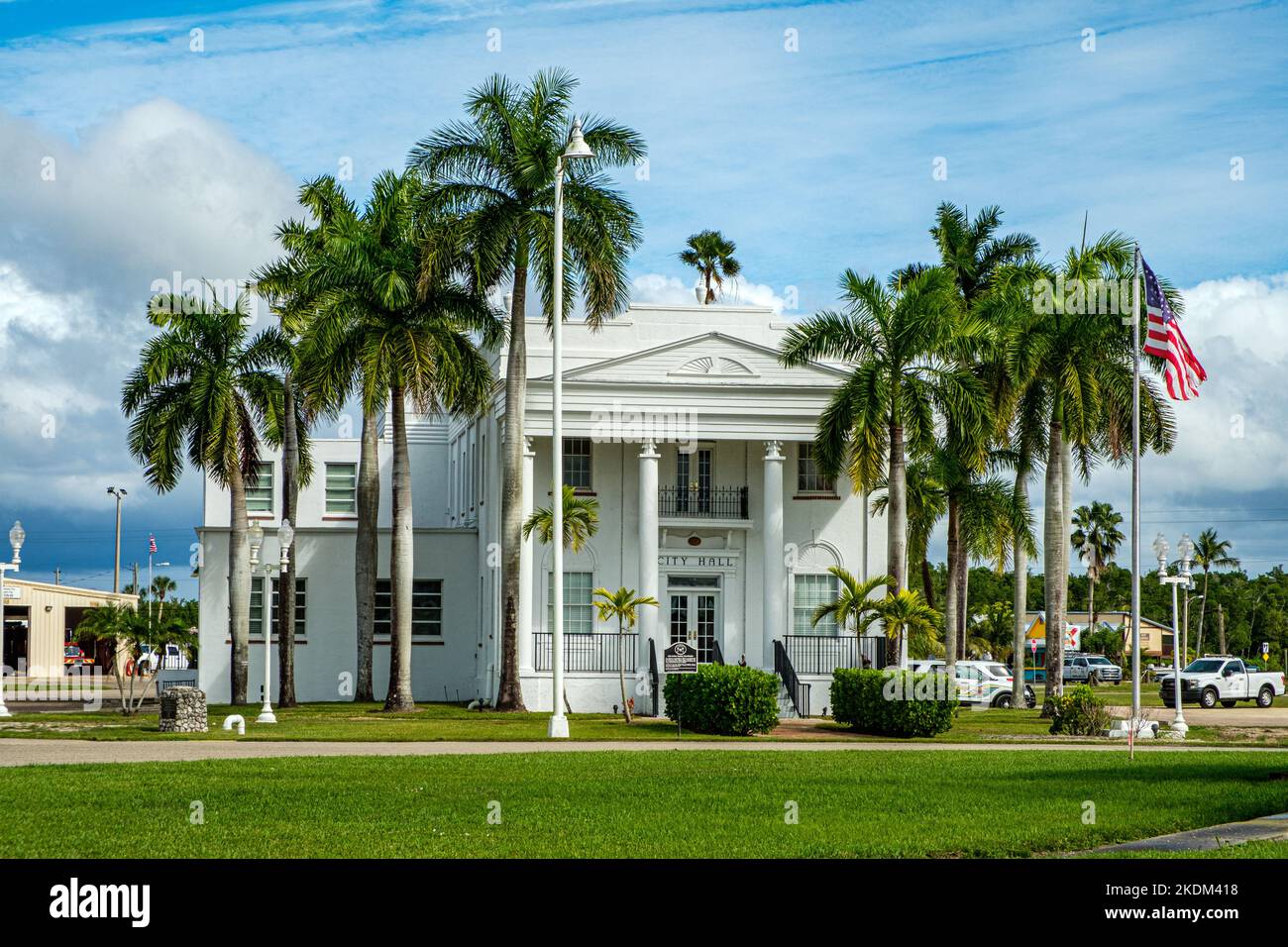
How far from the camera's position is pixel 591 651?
37.5 meters

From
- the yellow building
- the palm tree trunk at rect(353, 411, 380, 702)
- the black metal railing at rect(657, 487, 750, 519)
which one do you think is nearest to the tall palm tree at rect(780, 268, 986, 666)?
the black metal railing at rect(657, 487, 750, 519)

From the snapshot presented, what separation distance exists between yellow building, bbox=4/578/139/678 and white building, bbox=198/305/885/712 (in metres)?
39.1

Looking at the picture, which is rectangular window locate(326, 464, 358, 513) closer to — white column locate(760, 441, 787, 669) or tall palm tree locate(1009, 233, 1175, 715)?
white column locate(760, 441, 787, 669)

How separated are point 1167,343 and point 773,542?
1185 cm

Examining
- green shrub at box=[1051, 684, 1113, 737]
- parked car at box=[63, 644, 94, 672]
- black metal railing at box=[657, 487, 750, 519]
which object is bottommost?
parked car at box=[63, 644, 94, 672]

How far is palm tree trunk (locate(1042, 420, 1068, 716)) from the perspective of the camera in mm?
37000

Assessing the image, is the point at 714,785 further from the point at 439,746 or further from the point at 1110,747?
the point at 1110,747

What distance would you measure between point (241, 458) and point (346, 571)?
553cm

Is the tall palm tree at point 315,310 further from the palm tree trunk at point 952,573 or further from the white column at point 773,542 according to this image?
the palm tree trunk at point 952,573

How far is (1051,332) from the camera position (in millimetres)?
35406

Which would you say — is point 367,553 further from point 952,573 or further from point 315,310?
point 952,573

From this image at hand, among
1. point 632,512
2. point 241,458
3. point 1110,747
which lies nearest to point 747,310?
point 632,512

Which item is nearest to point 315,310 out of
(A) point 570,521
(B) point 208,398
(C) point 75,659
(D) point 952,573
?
(B) point 208,398
